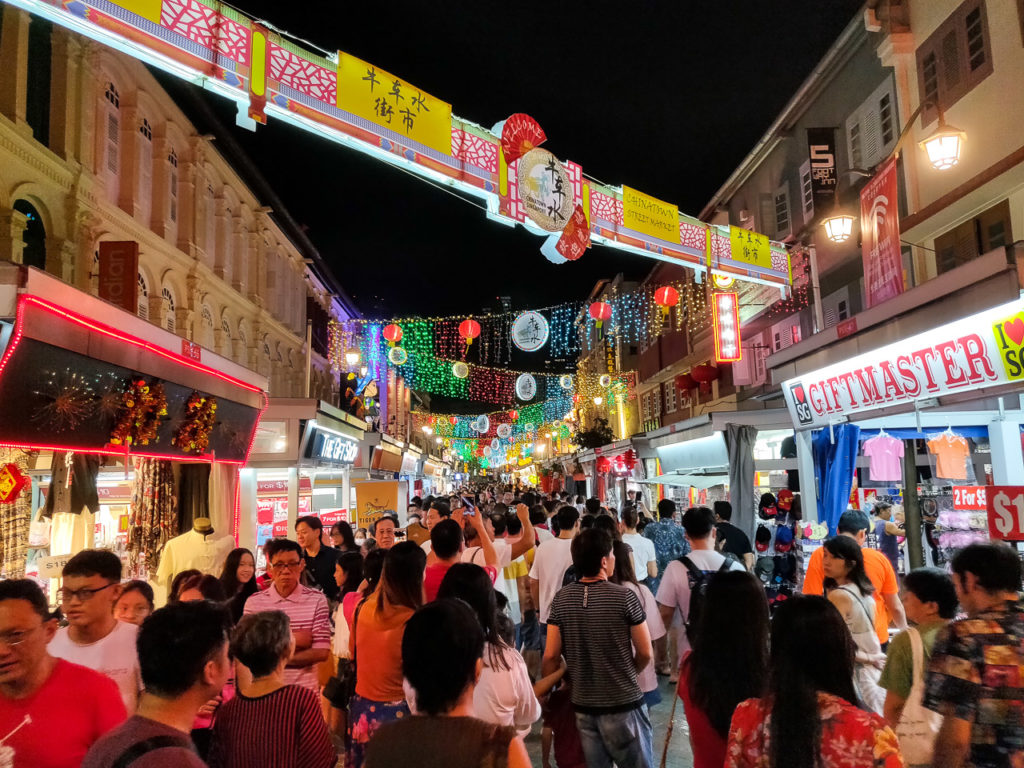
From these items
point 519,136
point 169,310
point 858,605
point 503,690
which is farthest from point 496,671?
point 169,310

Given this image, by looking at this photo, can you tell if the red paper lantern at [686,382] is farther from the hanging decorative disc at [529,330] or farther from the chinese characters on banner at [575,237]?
the chinese characters on banner at [575,237]

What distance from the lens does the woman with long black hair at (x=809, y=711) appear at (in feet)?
8.19

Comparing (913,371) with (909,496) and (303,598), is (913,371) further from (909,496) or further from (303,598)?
(303,598)

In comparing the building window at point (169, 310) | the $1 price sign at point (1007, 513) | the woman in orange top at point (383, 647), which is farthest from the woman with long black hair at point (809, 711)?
the building window at point (169, 310)

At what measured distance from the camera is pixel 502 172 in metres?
9.59

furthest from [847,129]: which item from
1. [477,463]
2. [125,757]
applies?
[477,463]

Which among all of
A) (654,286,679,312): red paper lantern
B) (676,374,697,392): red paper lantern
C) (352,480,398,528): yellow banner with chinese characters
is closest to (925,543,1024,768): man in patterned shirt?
(352,480,398,528): yellow banner with chinese characters

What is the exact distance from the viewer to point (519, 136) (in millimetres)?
9430

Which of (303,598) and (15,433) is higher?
(15,433)

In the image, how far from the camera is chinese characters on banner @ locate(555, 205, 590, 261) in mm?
10180

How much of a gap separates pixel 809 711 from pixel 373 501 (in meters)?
15.4

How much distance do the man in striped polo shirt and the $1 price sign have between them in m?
4.29

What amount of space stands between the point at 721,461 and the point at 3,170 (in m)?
18.1

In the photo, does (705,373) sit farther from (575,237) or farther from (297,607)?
(297,607)
